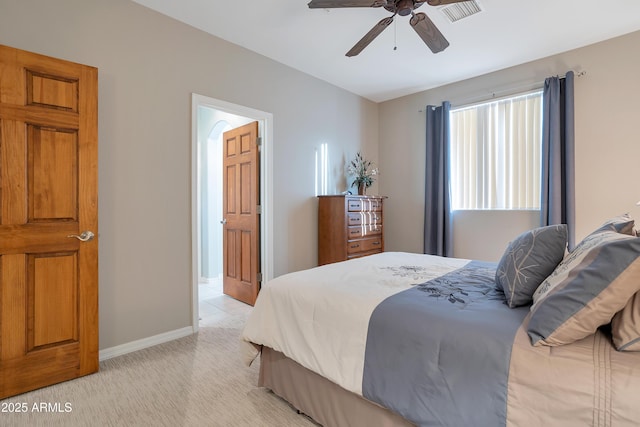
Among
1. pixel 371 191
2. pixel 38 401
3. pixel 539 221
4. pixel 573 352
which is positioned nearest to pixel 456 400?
pixel 573 352

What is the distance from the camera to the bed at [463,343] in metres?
0.93

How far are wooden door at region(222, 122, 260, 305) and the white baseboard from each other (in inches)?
36.5

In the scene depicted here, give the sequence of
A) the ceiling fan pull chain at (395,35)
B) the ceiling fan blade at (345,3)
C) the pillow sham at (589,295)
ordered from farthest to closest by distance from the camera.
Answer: the ceiling fan pull chain at (395,35)
the ceiling fan blade at (345,3)
the pillow sham at (589,295)

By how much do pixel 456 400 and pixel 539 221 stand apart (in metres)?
3.25

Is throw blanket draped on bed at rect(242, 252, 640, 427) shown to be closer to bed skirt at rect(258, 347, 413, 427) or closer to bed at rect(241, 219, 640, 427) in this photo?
bed at rect(241, 219, 640, 427)

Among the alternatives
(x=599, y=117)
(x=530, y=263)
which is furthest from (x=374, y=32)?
(x=599, y=117)

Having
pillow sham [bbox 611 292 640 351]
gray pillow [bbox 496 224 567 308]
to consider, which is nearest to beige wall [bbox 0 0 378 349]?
gray pillow [bbox 496 224 567 308]

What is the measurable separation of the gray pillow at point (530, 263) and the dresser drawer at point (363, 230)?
233cm

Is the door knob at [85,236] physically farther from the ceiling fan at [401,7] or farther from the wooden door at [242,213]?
the ceiling fan at [401,7]

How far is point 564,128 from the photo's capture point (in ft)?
11.0

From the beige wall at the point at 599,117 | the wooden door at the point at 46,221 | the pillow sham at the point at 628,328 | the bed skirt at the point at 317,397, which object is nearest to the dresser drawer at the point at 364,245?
the beige wall at the point at 599,117

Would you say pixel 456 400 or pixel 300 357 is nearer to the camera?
pixel 456 400

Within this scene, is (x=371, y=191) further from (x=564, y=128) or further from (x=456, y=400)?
(x=456, y=400)

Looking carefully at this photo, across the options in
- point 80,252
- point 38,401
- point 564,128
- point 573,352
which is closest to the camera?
point 573,352
